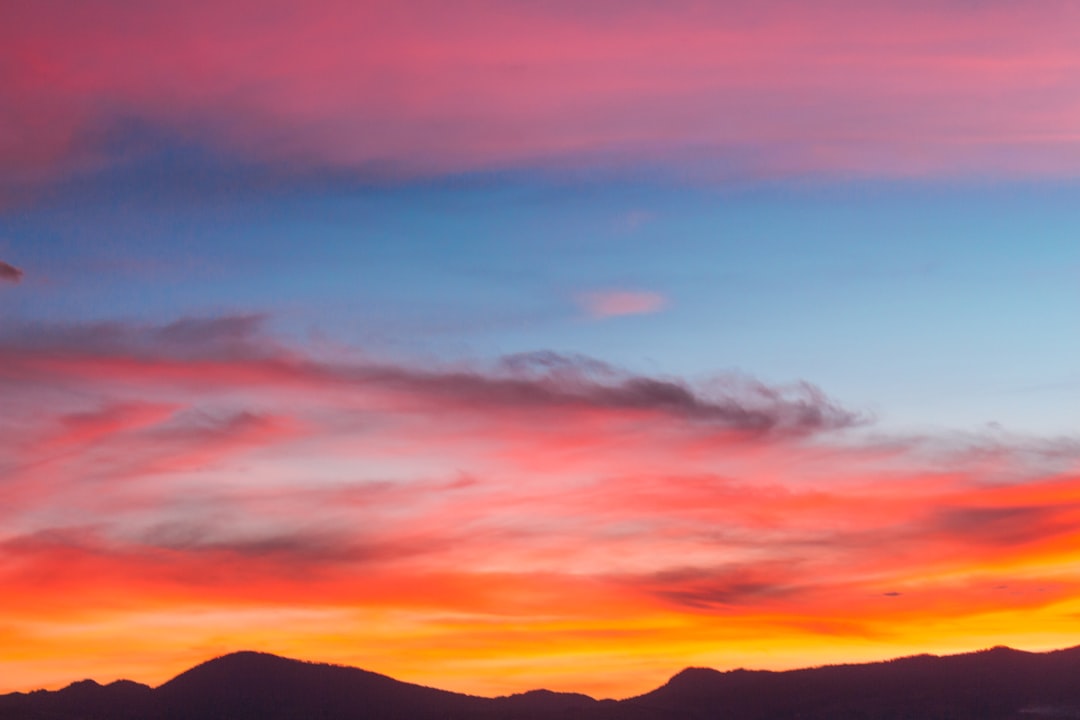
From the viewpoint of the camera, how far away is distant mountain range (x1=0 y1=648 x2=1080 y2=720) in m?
169

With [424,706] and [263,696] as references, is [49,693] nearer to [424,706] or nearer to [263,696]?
[263,696]

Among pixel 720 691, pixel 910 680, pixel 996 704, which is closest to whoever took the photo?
pixel 996 704

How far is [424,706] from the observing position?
7205 inches

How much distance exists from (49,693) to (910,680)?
4664 inches

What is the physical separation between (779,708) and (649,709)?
18.0m

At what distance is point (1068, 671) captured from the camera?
17500 cm

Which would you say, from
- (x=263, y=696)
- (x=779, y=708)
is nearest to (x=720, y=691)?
(x=779, y=708)

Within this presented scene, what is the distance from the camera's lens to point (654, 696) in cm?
19338

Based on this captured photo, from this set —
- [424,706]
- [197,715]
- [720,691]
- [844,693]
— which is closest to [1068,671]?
[844,693]

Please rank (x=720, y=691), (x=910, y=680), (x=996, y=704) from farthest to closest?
1. (x=720, y=691)
2. (x=910, y=680)
3. (x=996, y=704)

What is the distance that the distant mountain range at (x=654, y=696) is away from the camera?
169000 mm

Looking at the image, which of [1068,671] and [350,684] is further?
[350,684]

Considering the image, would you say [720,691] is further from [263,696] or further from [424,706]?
[263,696]

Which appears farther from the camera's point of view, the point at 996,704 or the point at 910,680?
the point at 910,680
